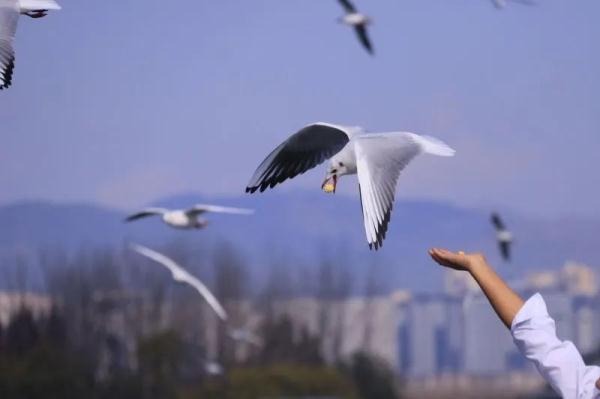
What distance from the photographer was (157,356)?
134 feet

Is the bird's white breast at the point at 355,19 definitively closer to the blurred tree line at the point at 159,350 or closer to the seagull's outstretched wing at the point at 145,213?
the seagull's outstretched wing at the point at 145,213

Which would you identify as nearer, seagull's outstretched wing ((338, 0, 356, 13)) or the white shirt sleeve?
the white shirt sleeve

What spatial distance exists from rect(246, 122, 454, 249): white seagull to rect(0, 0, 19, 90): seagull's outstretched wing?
934mm

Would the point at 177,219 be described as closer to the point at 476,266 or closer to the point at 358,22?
the point at 358,22

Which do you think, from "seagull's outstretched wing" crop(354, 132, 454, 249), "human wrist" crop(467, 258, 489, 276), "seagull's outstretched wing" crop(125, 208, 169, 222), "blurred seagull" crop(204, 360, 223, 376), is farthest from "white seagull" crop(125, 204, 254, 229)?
"blurred seagull" crop(204, 360, 223, 376)

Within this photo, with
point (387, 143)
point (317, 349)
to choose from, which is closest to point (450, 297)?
point (317, 349)

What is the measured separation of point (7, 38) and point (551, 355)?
4.44m

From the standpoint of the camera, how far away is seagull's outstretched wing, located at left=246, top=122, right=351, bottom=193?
5.35 metres

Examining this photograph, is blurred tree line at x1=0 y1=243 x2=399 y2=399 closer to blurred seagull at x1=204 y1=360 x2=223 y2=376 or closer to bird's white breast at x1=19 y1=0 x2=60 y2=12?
blurred seagull at x1=204 y1=360 x2=223 y2=376

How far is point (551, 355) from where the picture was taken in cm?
253

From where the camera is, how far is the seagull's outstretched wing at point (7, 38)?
6.04m

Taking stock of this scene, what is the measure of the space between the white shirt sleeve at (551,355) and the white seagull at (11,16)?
3.74m

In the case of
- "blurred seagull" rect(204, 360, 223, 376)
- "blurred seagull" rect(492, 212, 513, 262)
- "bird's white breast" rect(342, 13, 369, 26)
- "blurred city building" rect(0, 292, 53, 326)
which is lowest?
"blurred seagull" rect(204, 360, 223, 376)

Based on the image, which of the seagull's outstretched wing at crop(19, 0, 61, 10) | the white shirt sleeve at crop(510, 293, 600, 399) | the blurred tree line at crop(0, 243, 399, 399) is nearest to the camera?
the white shirt sleeve at crop(510, 293, 600, 399)
